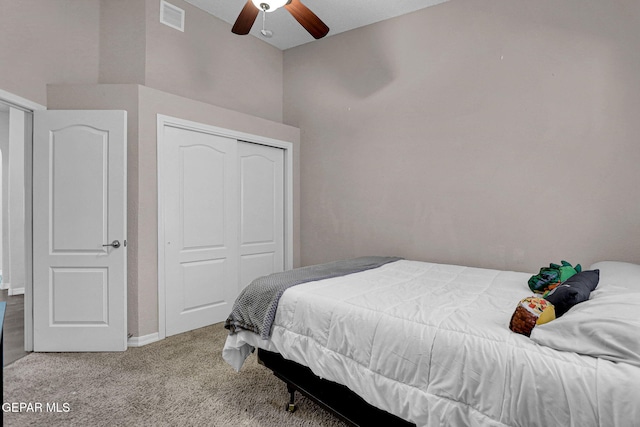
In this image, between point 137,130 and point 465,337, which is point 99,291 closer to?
point 137,130

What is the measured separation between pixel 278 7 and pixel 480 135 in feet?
6.84

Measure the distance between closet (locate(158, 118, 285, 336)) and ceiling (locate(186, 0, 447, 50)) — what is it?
137 centimetres

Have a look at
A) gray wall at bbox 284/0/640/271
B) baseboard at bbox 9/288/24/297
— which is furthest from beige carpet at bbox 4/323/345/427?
baseboard at bbox 9/288/24/297

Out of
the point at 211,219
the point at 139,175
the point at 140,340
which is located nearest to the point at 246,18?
the point at 139,175

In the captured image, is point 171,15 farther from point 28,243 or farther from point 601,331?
point 601,331

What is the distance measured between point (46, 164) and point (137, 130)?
2.47 ft

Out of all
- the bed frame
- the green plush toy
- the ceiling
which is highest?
the ceiling

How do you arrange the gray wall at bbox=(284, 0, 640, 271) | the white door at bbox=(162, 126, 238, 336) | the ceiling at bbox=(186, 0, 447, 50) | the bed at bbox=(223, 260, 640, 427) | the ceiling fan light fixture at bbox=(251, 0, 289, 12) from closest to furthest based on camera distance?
1. the bed at bbox=(223, 260, 640, 427)
2. the ceiling fan light fixture at bbox=(251, 0, 289, 12)
3. the gray wall at bbox=(284, 0, 640, 271)
4. the white door at bbox=(162, 126, 238, 336)
5. the ceiling at bbox=(186, 0, 447, 50)

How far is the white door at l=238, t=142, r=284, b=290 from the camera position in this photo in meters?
3.90

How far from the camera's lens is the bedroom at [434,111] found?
266 centimetres

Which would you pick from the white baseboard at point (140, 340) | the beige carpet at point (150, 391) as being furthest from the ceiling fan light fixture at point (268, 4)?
the white baseboard at point (140, 340)

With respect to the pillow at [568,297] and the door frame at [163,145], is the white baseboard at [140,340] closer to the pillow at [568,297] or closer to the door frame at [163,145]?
the door frame at [163,145]

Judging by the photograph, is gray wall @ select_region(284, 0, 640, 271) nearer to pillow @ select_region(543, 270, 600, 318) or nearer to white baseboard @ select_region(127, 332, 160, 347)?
pillow @ select_region(543, 270, 600, 318)

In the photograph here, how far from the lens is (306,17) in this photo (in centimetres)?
255
